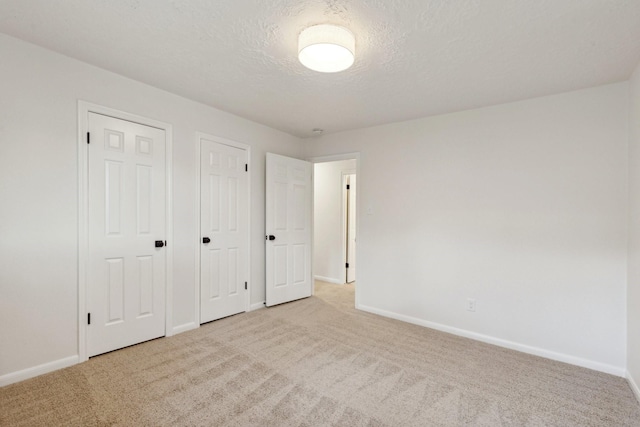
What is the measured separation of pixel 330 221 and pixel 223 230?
7.91 ft

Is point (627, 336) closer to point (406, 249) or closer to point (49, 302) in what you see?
point (406, 249)

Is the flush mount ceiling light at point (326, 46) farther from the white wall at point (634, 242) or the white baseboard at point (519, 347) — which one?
the white baseboard at point (519, 347)

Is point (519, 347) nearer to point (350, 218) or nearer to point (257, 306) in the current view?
point (257, 306)

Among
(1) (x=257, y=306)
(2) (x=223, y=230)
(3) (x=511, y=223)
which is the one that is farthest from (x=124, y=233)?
(3) (x=511, y=223)

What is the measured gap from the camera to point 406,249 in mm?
3562

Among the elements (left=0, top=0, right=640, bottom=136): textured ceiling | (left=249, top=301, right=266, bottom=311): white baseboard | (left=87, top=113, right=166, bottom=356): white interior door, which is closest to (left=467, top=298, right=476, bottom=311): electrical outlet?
(left=0, top=0, right=640, bottom=136): textured ceiling

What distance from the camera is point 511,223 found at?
9.48 feet

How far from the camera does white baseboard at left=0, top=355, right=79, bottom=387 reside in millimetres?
2051

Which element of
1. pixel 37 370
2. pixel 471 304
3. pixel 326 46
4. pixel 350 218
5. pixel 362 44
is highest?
pixel 362 44

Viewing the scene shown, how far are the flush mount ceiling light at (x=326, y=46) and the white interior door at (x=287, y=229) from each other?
2086mm

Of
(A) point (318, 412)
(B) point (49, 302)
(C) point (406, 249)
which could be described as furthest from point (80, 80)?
(C) point (406, 249)


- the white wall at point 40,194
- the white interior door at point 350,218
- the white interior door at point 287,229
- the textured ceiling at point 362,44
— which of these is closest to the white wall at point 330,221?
the white interior door at point 350,218

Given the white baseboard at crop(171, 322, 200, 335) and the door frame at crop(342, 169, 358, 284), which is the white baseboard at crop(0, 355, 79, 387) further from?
the door frame at crop(342, 169, 358, 284)

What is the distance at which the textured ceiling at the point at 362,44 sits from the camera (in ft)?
5.50
